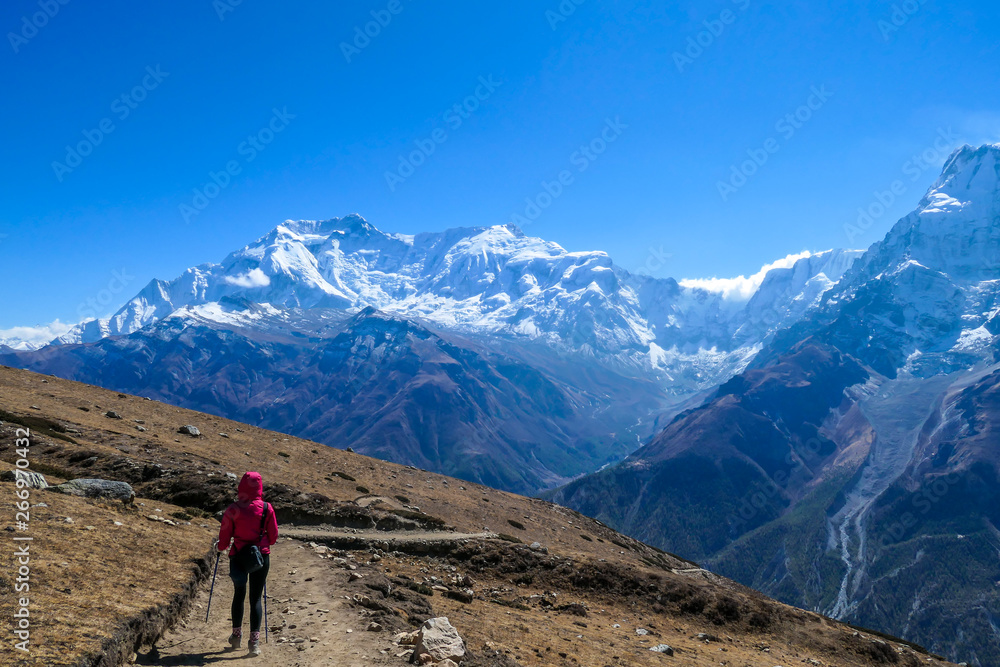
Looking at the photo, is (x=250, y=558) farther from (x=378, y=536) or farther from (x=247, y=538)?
(x=378, y=536)

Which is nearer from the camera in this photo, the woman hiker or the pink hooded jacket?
the woman hiker

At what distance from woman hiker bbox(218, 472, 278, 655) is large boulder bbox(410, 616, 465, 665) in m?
4.43

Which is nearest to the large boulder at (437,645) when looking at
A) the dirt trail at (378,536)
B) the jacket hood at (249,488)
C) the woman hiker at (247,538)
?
the woman hiker at (247,538)

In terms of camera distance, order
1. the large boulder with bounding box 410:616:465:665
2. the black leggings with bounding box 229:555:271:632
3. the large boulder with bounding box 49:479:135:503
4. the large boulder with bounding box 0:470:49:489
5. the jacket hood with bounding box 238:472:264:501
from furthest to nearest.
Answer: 1. the large boulder with bounding box 49:479:135:503
2. the large boulder with bounding box 0:470:49:489
3. the jacket hood with bounding box 238:472:264:501
4. the black leggings with bounding box 229:555:271:632
5. the large boulder with bounding box 410:616:465:665

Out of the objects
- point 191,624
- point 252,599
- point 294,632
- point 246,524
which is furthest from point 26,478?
point 294,632

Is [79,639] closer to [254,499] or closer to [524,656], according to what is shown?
[254,499]

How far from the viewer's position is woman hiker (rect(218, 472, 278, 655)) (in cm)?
1532

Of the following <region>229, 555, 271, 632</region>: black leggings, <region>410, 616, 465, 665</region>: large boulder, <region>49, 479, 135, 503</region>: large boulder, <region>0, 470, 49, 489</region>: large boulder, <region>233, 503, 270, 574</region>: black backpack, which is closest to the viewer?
<region>410, 616, 465, 665</region>: large boulder

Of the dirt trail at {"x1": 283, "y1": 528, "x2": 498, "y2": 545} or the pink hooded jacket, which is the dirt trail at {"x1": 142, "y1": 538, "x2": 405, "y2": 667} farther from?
the dirt trail at {"x1": 283, "y1": 528, "x2": 498, "y2": 545}

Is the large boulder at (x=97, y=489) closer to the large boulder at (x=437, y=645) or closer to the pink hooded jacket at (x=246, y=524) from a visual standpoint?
the pink hooded jacket at (x=246, y=524)

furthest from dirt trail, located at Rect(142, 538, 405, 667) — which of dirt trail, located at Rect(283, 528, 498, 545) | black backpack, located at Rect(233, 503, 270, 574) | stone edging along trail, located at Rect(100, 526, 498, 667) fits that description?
dirt trail, located at Rect(283, 528, 498, 545)

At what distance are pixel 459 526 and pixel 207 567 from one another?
81.0 ft

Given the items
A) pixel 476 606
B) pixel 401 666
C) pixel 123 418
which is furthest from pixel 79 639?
pixel 123 418

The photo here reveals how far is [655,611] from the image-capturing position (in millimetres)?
28969
